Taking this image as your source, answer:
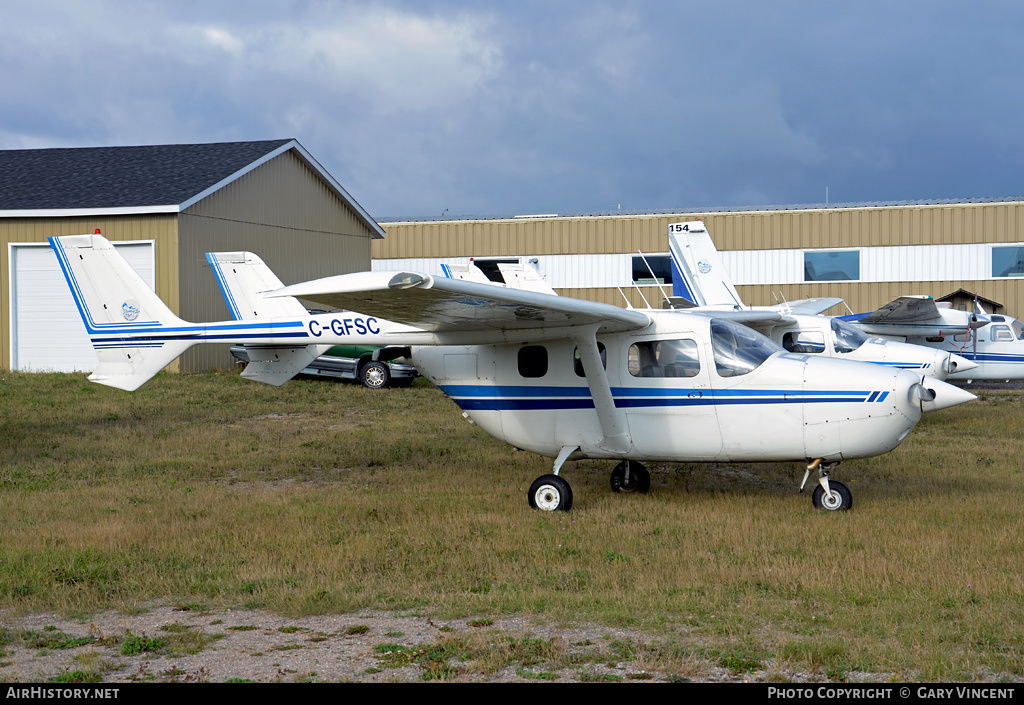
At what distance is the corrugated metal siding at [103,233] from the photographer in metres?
22.5

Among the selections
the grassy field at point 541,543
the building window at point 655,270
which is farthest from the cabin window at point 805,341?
the building window at point 655,270

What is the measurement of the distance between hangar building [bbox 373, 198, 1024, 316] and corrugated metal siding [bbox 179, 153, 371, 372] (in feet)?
17.1

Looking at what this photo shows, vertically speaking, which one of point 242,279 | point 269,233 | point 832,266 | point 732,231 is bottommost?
point 242,279

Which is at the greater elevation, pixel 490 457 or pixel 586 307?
pixel 586 307

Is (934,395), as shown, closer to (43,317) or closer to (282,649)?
(282,649)

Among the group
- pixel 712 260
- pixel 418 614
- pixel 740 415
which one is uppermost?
pixel 712 260

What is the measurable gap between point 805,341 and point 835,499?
7.26 meters

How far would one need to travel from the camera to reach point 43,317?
23.3 meters

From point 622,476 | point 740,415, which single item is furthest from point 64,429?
point 740,415

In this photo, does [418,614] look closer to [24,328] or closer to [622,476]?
[622,476]

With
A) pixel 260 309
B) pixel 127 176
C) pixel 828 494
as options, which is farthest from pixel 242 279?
pixel 127 176

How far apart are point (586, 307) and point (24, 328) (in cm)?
1996

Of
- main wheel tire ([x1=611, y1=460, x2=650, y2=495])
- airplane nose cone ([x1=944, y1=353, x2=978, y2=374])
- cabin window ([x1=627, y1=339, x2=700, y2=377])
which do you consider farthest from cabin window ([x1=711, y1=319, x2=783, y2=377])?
airplane nose cone ([x1=944, y1=353, x2=978, y2=374])

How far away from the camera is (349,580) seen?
255 inches
